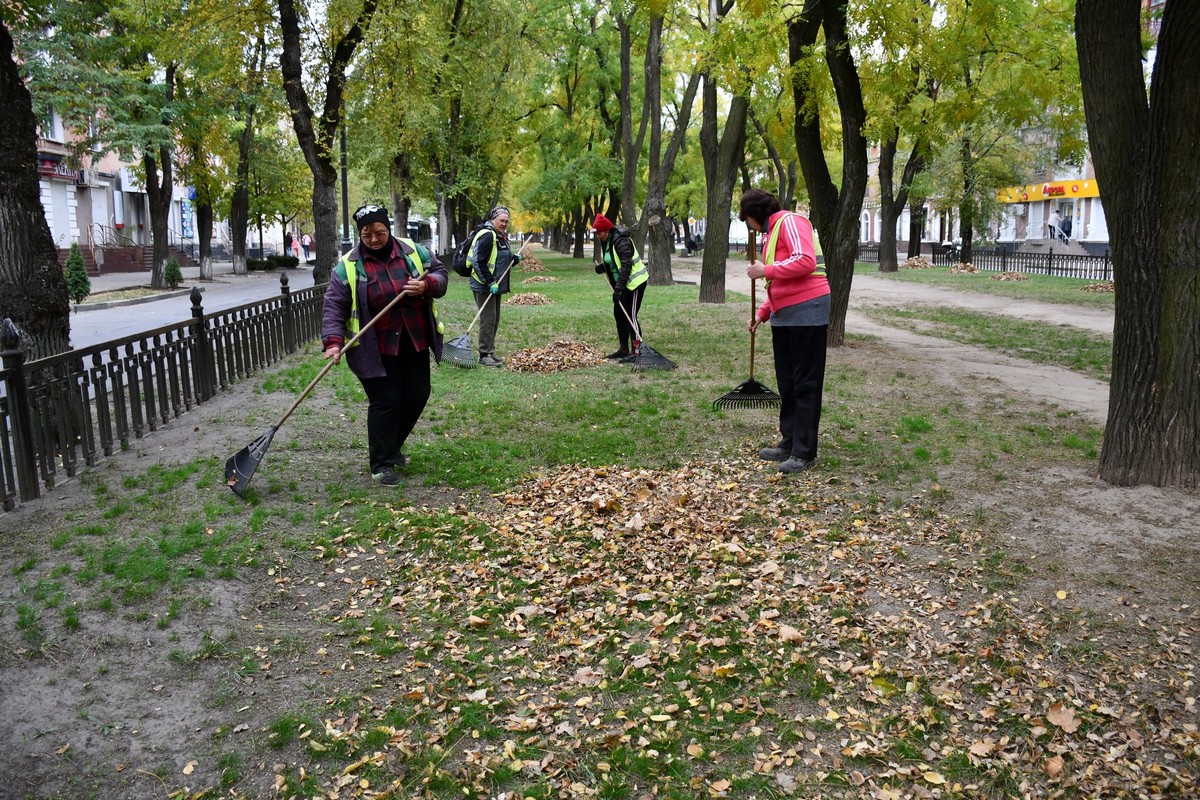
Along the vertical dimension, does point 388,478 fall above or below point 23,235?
below

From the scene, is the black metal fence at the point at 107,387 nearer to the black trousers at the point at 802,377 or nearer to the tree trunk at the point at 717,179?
the black trousers at the point at 802,377

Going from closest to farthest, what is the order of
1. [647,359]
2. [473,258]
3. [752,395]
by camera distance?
[752,395] → [647,359] → [473,258]

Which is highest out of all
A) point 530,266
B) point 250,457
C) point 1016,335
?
point 530,266

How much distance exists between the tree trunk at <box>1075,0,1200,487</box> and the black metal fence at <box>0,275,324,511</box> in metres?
6.66

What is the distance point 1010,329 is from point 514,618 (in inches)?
529

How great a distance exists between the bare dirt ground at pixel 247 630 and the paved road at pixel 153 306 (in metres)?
5.52

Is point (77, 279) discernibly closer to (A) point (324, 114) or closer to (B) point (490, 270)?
(A) point (324, 114)

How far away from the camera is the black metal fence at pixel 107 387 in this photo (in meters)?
5.94

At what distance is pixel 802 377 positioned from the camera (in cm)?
672

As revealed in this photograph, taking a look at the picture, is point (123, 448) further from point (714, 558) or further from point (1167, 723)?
point (1167, 723)

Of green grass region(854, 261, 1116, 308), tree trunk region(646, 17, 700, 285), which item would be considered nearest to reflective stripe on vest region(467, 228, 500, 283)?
tree trunk region(646, 17, 700, 285)

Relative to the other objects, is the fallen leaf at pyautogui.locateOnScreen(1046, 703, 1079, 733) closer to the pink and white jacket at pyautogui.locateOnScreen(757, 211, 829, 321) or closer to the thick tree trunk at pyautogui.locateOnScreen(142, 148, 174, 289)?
the pink and white jacket at pyautogui.locateOnScreen(757, 211, 829, 321)

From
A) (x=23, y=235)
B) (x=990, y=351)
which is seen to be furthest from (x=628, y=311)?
(x=23, y=235)

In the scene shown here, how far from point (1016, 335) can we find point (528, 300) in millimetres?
9961
